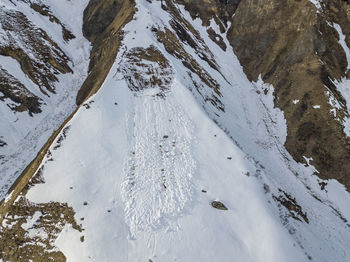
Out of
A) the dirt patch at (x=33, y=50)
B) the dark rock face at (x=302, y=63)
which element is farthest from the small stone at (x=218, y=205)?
the dirt patch at (x=33, y=50)

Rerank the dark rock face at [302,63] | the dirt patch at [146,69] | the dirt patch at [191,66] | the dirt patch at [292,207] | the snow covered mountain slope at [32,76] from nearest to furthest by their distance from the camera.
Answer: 1. the dirt patch at [292,207]
2. the dirt patch at [146,69]
3. the snow covered mountain slope at [32,76]
4. the dirt patch at [191,66]
5. the dark rock face at [302,63]

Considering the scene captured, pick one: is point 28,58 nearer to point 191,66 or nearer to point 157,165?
point 191,66

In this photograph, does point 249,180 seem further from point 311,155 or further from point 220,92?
point 220,92

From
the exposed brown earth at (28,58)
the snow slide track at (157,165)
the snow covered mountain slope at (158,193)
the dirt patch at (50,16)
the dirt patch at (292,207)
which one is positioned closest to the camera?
the snow covered mountain slope at (158,193)

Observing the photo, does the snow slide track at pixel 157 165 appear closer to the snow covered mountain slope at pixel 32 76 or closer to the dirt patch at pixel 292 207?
the dirt patch at pixel 292 207

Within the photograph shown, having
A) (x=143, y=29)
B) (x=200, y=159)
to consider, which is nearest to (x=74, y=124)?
(x=200, y=159)
